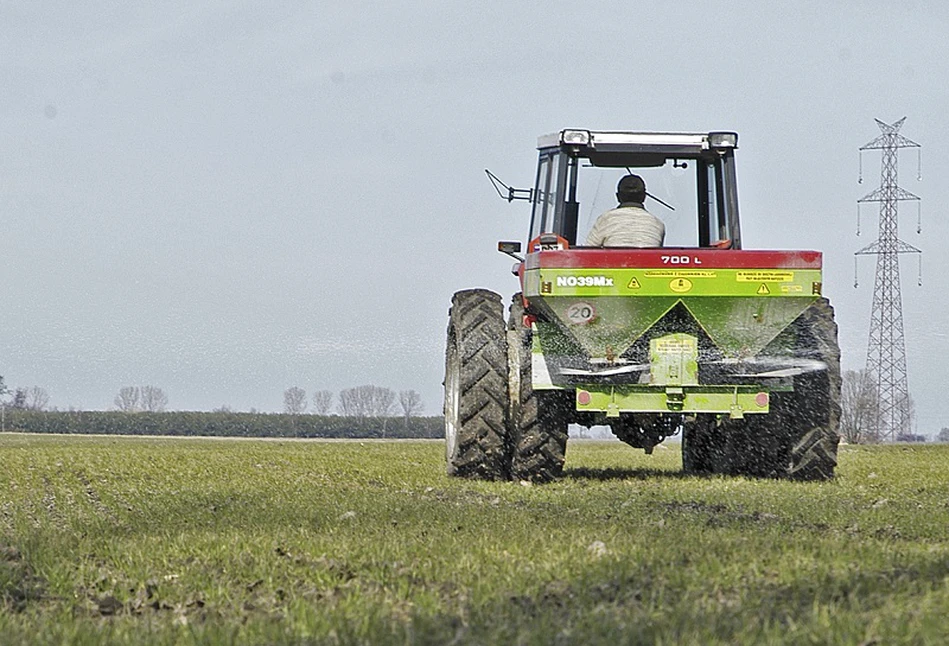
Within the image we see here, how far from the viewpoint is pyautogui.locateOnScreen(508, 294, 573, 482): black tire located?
10.7 metres

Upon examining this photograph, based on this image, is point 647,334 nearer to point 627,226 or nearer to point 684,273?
point 684,273

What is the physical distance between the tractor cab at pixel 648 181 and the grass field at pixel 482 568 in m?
3.09

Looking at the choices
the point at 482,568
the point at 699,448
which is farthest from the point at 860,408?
the point at 482,568

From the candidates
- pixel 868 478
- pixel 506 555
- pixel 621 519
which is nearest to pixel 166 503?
pixel 621 519

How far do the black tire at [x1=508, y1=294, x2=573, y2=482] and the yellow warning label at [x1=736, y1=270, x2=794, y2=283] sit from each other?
1.75 meters

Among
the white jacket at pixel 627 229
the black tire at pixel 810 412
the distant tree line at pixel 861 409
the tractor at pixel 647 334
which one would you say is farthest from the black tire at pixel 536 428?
the distant tree line at pixel 861 409

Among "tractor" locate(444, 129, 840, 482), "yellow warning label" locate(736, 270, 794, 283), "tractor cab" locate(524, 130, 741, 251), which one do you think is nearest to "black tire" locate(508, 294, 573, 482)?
"tractor" locate(444, 129, 840, 482)

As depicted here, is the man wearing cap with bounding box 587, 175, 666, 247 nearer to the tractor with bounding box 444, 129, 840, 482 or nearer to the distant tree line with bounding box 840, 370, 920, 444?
the tractor with bounding box 444, 129, 840, 482

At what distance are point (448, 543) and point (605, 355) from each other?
189 inches

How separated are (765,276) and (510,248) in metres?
2.56

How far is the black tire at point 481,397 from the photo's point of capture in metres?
11.0

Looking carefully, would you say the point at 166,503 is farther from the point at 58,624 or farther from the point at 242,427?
the point at 242,427

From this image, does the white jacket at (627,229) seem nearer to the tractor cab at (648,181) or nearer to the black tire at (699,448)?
the tractor cab at (648,181)

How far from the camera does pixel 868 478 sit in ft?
39.7
